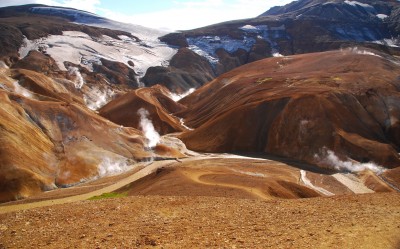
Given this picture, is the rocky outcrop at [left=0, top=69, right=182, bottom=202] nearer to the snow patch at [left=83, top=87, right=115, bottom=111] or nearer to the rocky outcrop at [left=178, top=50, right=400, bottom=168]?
the rocky outcrop at [left=178, top=50, right=400, bottom=168]

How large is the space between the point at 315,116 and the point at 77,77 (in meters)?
77.1

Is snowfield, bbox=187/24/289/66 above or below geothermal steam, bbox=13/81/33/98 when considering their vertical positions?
above

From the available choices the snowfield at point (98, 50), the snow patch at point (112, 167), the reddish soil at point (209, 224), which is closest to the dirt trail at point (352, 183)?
the snow patch at point (112, 167)

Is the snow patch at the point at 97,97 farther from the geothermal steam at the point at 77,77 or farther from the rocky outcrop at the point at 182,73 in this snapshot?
the rocky outcrop at the point at 182,73

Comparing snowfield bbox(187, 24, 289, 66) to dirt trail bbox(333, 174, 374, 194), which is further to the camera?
snowfield bbox(187, 24, 289, 66)

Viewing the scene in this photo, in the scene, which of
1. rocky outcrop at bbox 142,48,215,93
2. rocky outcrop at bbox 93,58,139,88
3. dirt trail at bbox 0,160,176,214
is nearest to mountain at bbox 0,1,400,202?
rocky outcrop at bbox 93,58,139,88

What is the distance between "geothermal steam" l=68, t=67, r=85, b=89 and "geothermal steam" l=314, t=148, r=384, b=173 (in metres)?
75.0

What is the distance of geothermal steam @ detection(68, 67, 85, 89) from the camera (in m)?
115

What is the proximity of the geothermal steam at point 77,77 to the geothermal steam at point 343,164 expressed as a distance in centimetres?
7498

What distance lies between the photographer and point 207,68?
555ft

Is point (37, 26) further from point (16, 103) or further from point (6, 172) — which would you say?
point (6, 172)

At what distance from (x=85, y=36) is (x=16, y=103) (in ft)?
385

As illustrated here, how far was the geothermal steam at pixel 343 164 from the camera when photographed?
5856 centimetres

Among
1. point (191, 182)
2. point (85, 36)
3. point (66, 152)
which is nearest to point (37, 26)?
point (85, 36)
